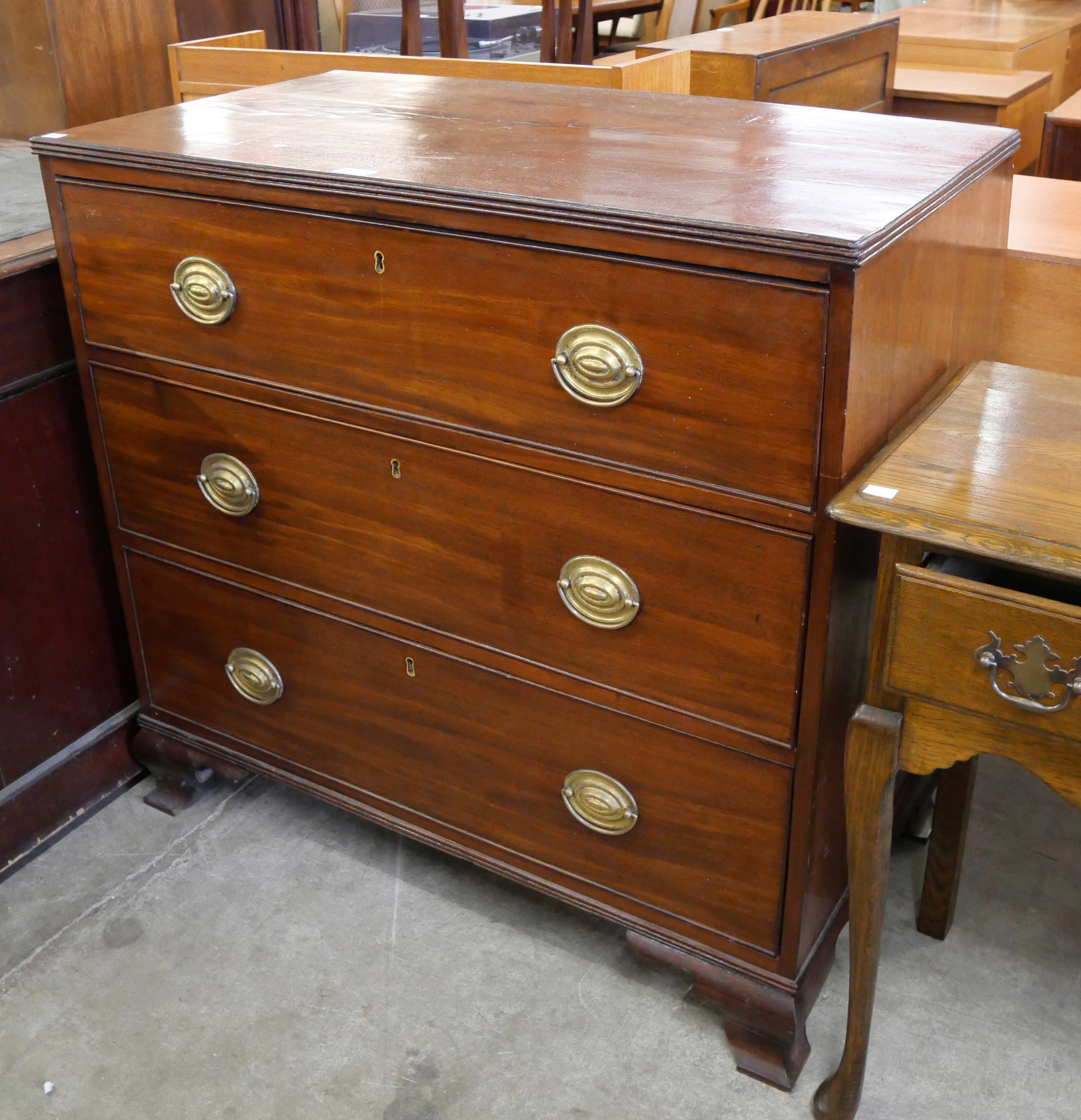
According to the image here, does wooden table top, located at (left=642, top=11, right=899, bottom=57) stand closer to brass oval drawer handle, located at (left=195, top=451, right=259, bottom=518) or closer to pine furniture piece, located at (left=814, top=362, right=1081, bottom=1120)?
brass oval drawer handle, located at (left=195, top=451, right=259, bottom=518)

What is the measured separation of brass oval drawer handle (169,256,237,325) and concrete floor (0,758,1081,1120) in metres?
0.82

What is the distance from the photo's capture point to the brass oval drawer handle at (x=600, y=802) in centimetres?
142

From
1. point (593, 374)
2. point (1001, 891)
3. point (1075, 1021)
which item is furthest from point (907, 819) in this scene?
point (593, 374)

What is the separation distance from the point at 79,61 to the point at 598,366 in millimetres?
1585

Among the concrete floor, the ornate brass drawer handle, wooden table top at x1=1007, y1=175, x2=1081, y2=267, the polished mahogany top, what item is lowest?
the concrete floor

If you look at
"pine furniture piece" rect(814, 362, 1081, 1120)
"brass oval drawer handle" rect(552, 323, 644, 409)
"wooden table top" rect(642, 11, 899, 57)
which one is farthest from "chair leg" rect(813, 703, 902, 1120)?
"wooden table top" rect(642, 11, 899, 57)

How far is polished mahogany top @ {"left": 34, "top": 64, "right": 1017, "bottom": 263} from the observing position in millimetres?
1094

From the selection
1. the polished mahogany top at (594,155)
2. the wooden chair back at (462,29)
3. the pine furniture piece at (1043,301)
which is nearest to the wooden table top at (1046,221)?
the pine furniture piece at (1043,301)

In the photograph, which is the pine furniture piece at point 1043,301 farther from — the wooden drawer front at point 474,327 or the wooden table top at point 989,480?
the wooden drawer front at point 474,327

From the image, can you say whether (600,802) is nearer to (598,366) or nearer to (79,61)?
(598,366)

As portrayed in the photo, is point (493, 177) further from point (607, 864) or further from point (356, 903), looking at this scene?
point (356, 903)

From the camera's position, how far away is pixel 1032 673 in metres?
1.02

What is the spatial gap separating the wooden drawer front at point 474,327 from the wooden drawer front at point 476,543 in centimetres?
6

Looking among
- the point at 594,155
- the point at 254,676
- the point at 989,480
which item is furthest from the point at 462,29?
the point at 989,480
